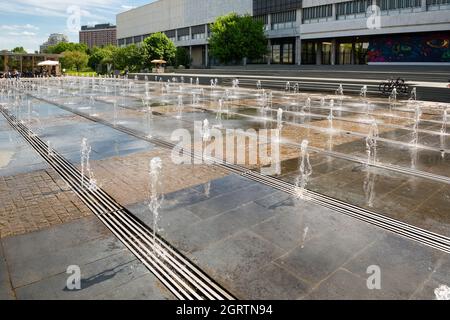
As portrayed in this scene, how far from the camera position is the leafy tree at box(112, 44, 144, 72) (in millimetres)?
65125

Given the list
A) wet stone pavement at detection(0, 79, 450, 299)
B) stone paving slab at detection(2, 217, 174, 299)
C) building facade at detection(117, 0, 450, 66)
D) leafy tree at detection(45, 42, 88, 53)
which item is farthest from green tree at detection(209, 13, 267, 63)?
leafy tree at detection(45, 42, 88, 53)

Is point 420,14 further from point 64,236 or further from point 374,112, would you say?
point 64,236

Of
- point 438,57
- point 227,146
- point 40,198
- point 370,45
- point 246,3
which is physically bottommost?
point 40,198

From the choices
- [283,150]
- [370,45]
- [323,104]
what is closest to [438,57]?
[370,45]

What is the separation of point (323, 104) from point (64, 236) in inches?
670

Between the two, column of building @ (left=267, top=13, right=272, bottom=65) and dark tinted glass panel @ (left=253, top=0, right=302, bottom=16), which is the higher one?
dark tinted glass panel @ (left=253, top=0, right=302, bottom=16)

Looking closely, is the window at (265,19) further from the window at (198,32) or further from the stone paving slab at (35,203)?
the stone paving slab at (35,203)

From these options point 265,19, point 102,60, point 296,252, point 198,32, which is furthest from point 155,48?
point 296,252

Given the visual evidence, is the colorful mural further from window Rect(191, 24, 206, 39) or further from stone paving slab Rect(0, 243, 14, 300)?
stone paving slab Rect(0, 243, 14, 300)

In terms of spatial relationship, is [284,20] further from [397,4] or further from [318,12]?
[397,4]

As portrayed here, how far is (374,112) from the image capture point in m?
16.4

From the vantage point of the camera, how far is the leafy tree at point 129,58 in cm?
6512

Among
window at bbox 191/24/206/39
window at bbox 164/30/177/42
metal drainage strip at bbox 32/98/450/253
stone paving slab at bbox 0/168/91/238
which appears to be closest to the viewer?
metal drainage strip at bbox 32/98/450/253

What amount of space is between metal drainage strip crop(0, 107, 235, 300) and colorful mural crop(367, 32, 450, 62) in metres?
42.8
